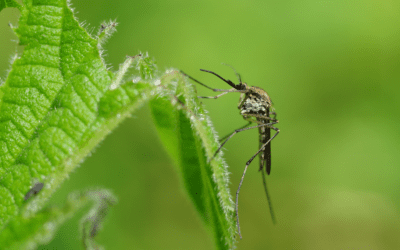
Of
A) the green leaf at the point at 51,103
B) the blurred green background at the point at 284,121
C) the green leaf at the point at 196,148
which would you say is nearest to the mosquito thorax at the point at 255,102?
the green leaf at the point at 196,148

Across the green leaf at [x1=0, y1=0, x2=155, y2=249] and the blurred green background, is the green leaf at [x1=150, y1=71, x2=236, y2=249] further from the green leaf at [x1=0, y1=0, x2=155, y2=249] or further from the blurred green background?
the blurred green background

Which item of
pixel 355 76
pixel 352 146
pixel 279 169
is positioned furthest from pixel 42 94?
pixel 355 76

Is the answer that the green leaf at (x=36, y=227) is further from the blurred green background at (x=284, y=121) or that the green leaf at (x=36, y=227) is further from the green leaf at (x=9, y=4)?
the blurred green background at (x=284, y=121)

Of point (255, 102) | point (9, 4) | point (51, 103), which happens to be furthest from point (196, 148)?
point (255, 102)

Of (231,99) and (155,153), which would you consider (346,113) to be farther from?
(155,153)

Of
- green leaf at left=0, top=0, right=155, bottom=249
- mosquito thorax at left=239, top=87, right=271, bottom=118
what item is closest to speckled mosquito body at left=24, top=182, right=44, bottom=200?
green leaf at left=0, top=0, right=155, bottom=249
